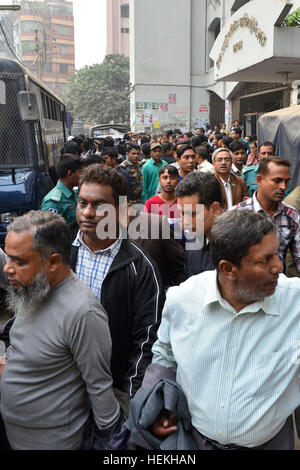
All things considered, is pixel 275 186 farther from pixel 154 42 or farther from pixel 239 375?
pixel 154 42

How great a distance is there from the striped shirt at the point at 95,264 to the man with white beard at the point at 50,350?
0.36 meters

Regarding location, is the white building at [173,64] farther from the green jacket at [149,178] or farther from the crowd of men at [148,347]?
the crowd of men at [148,347]

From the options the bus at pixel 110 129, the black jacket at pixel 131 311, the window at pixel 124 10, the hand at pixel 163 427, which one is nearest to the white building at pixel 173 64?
the bus at pixel 110 129

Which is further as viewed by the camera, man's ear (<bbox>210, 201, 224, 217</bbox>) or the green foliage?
the green foliage

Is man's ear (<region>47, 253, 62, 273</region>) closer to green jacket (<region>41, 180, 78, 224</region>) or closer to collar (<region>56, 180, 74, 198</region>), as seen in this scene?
green jacket (<region>41, 180, 78, 224</region>)

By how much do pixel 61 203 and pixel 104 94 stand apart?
5143cm

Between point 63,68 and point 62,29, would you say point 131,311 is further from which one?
point 62,29

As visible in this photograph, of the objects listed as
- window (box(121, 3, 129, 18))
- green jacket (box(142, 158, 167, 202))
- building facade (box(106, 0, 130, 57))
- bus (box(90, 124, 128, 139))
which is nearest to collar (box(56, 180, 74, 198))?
green jacket (box(142, 158, 167, 202))

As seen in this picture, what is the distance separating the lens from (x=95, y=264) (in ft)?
7.39

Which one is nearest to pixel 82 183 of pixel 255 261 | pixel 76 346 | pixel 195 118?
pixel 76 346

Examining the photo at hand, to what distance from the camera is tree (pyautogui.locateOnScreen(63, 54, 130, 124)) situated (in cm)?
5219

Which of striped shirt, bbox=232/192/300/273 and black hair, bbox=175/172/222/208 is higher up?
black hair, bbox=175/172/222/208

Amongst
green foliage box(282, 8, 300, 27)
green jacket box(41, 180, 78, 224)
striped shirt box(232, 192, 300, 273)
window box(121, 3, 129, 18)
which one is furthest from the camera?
window box(121, 3, 129, 18)

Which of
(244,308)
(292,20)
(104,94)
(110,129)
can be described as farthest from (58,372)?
(104,94)
